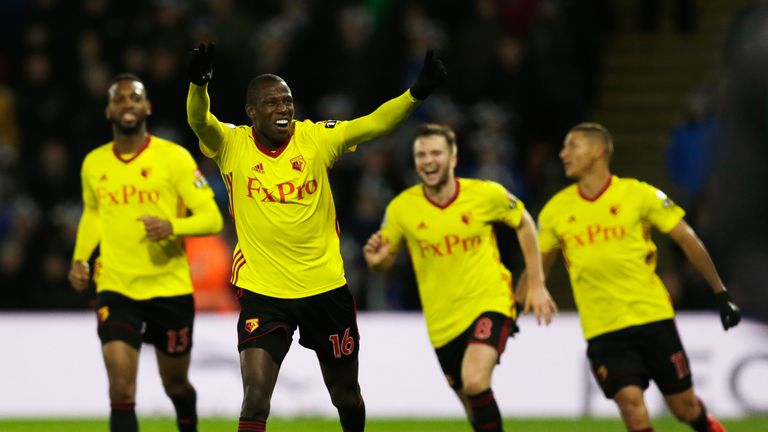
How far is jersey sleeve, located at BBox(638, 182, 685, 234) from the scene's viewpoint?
10.0 m

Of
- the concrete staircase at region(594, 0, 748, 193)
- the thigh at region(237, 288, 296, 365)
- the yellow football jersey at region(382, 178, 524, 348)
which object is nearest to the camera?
the thigh at region(237, 288, 296, 365)

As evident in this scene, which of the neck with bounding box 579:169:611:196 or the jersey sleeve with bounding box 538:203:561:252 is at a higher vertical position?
the neck with bounding box 579:169:611:196

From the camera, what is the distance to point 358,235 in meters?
15.5

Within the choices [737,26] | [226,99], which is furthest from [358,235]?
[737,26]

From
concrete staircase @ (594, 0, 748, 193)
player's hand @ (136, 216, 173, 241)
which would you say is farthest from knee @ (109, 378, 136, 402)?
concrete staircase @ (594, 0, 748, 193)

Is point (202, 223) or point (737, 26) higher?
point (737, 26)

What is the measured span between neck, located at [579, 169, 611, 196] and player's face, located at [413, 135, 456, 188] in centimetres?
88

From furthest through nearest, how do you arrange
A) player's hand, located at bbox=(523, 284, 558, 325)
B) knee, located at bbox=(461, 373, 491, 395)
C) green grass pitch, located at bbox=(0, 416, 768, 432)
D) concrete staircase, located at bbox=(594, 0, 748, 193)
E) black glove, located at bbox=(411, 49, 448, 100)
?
1. concrete staircase, located at bbox=(594, 0, 748, 193)
2. green grass pitch, located at bbox=(0, 416, 768, 432)
3. knee, located at bbox=(461, 373, 491, 395)
4. player's hand, located at bbox=(523, 284, 558, 325)
5. black glove, located at bbox=(411, 49, 448, 100)

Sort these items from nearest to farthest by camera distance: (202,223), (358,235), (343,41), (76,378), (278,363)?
1. (278,363)
2. (202,223)
3. (76,378)
4. (358,235)
5. (343,41)

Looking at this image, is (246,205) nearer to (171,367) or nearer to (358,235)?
(171,367)

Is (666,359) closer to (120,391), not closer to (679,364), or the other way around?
(679,364)

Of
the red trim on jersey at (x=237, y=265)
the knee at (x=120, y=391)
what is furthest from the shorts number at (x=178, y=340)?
the red trim on jersey at (x=237, y=265)

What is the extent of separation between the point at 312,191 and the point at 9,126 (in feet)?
28.5

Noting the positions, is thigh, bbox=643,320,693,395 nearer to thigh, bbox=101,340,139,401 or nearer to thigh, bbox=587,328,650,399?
thigh, bbox=587,328,650,399
